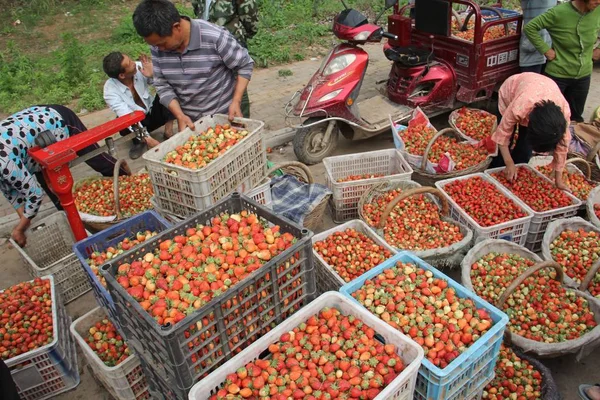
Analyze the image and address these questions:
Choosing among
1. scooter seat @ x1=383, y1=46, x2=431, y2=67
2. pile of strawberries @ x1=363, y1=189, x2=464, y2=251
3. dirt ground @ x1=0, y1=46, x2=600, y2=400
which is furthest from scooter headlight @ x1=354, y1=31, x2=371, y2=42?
pile of strawberries @ x1=363, y1=189, x2=464, y2=251

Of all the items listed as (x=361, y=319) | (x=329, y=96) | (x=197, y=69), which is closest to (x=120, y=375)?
(x=361, y=319)

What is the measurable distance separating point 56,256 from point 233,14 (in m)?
3.11

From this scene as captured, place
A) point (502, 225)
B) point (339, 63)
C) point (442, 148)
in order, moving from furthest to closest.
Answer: point (339, 63)
point (442, 148)
point (502, 225)

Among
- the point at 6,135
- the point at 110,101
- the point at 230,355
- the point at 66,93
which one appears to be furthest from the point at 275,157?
the point at 66,93

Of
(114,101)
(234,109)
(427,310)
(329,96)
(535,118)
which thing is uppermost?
(234,109)

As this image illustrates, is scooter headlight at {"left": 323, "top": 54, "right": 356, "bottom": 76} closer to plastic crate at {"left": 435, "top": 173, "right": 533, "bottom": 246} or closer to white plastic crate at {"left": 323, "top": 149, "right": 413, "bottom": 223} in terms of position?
white plastic crate at {"left": 323, "top": 149, "right": 413, "bottom": 223}

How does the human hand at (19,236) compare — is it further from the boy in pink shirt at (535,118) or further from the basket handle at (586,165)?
the basket handle at (586,165)

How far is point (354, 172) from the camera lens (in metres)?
4.79

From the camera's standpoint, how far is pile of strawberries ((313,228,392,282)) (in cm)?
340

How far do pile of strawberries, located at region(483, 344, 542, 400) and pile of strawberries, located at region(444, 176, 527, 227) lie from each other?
4.16 feet

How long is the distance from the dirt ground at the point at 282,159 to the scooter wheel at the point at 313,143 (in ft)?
0.48

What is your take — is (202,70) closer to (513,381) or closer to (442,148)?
(442,148)

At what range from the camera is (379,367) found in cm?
220

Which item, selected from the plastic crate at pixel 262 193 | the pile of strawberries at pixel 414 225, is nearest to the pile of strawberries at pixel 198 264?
the plastic crate at pixel 262 193
